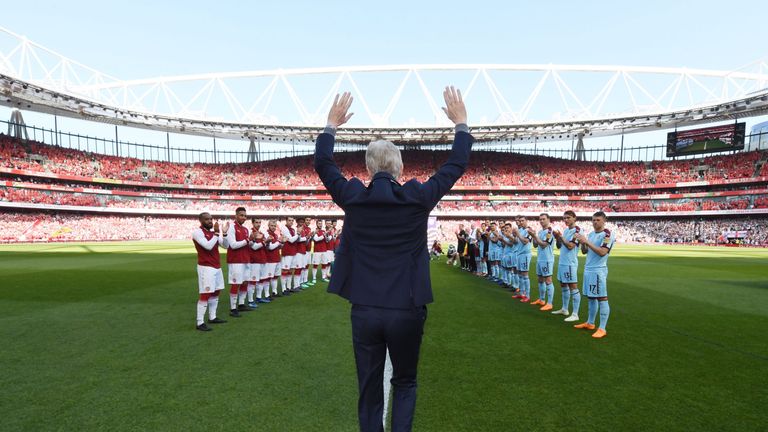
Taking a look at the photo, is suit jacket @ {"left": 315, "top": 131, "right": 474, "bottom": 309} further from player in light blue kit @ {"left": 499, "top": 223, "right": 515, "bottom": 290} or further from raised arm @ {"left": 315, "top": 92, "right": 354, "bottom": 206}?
player in light blue kit @ {"left": 499, "top": 223, "right": 515, "bottom": 290}

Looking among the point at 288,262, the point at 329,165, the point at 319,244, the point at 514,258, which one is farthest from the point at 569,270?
the point at 319,244

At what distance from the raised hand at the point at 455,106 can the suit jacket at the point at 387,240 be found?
21cm

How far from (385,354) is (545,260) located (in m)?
8.51

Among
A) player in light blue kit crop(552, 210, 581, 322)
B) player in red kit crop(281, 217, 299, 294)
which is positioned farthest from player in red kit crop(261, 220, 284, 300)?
player in light blue kit crop(552, 210, 581, 322)

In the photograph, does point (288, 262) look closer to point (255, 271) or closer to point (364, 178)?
point (255, 271)

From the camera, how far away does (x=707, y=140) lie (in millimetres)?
49219

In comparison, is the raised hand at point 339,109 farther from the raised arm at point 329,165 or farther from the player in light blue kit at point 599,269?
the player in light blue kit at point 599,269

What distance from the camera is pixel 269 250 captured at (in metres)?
10.4

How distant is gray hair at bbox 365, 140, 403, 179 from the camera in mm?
2338

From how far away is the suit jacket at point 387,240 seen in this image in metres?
2.16

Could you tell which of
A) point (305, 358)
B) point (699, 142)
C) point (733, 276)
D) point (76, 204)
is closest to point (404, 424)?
point (305, 358)

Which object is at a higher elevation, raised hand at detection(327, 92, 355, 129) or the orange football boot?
raised hand at detection(327, 92, 355, 129)

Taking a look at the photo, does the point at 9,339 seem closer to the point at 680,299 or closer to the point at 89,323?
the point at 89,323

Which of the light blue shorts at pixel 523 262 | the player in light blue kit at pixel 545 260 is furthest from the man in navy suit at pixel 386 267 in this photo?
the light blue shorts at pixel 523 262
